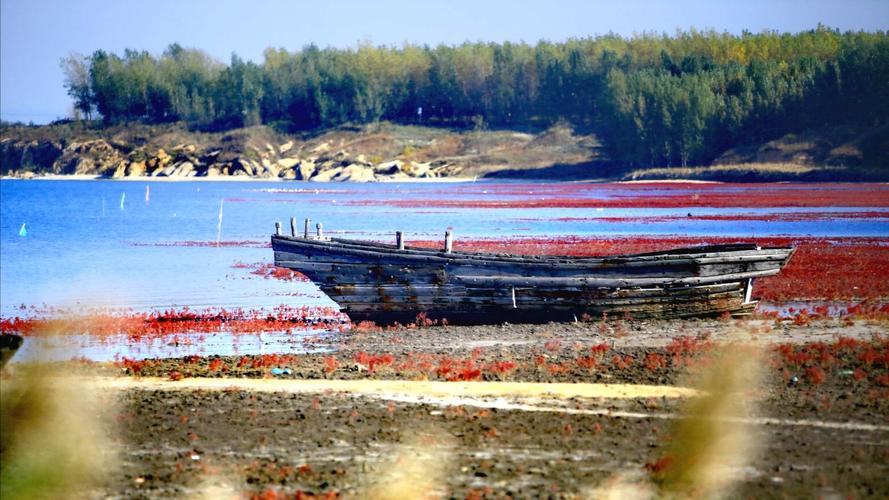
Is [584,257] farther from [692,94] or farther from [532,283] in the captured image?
[692,94]

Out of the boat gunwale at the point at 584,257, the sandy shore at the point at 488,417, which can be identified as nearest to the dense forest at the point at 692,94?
the boat gunwale at the point at 584,257

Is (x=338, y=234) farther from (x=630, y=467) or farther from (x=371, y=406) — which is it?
(x=630, y=467)

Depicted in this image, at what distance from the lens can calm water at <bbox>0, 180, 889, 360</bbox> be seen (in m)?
31.9

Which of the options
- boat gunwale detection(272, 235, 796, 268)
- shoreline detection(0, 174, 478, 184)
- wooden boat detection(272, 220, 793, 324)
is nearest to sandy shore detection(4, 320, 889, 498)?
wooden boat detection(272, 220, 793, 324)

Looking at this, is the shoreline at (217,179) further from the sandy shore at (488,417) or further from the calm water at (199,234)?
the sandy shore at (488,417)

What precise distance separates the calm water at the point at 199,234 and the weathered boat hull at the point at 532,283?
190 inches

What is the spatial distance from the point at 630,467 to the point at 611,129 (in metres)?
146

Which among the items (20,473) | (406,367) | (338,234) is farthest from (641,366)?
(338,234)

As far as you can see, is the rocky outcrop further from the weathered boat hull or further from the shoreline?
the weathered boat hull

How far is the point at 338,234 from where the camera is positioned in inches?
2019

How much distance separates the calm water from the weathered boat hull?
4834 mm

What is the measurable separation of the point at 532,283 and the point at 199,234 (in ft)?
121

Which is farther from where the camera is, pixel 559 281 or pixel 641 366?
pixel 559 281

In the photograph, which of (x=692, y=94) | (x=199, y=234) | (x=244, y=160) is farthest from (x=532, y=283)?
(x=244, y=160)
